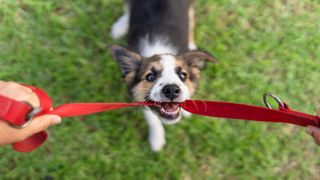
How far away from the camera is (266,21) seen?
144 inches

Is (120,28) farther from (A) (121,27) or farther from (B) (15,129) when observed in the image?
(B) (15,129)

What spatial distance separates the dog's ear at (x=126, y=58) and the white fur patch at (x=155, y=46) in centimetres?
29

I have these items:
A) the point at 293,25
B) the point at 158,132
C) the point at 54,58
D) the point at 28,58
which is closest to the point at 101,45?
the point at 54,58

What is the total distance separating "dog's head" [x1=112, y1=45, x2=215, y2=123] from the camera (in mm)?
2174

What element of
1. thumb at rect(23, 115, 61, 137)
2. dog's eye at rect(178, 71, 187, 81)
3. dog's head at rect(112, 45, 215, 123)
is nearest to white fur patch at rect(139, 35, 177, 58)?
dog's head at rect(112, 45, 215, 123)

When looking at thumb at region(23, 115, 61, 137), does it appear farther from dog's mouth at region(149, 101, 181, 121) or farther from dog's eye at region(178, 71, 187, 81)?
dog's eye at region(178, 71, 187, 81)

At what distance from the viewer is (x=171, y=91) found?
213 cm

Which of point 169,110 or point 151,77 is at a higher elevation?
point 151,77

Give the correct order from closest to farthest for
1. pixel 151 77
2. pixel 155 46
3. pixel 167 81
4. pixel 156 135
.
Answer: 1. pixel 167 81
2. pixel 151 77
3. pixel 155 46
4. pixel 156 135

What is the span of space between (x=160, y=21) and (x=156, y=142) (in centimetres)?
98

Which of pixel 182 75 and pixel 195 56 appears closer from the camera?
pixel 182 75

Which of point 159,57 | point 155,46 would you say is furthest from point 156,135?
point 159,57

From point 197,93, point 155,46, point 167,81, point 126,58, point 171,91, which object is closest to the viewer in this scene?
point 171,91

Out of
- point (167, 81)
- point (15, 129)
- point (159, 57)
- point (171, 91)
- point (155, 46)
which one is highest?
point (155, 46)
